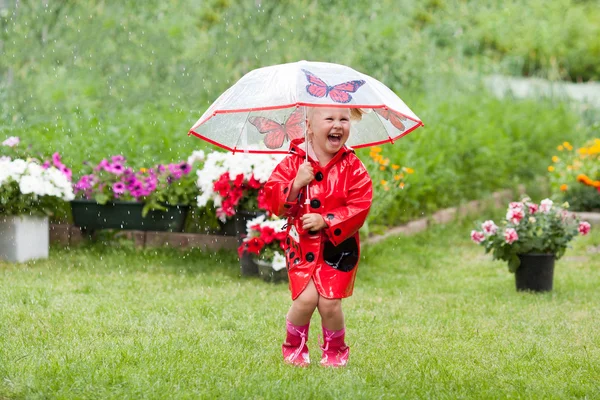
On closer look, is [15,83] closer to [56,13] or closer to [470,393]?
[56,13]

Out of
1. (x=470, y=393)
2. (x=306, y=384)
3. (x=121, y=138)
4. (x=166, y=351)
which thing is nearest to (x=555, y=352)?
(x=470, y=393)

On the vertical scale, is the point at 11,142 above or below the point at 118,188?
above

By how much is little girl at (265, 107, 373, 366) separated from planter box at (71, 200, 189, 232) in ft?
11.8

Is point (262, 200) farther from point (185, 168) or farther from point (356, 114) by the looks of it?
point (356, 114)

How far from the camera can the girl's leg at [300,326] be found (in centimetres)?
448

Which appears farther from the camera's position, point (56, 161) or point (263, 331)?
point (56, 161)

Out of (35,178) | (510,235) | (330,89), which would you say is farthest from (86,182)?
(330,89)

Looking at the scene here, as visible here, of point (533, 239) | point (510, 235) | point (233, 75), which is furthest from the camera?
point (233, 75)

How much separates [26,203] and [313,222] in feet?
13.1

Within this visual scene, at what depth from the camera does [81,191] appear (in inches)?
328

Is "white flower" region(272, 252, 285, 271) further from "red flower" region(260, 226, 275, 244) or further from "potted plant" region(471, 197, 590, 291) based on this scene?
"potted plant" region(471, 197, 590, 291)

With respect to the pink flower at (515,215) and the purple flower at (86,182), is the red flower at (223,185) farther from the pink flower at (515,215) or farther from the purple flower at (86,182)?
the pink flower at (515,215)

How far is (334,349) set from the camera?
4648 mm

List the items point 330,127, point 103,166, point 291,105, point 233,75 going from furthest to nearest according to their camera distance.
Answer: point 233,75, point 103,166, point 330,127, point 291,105
